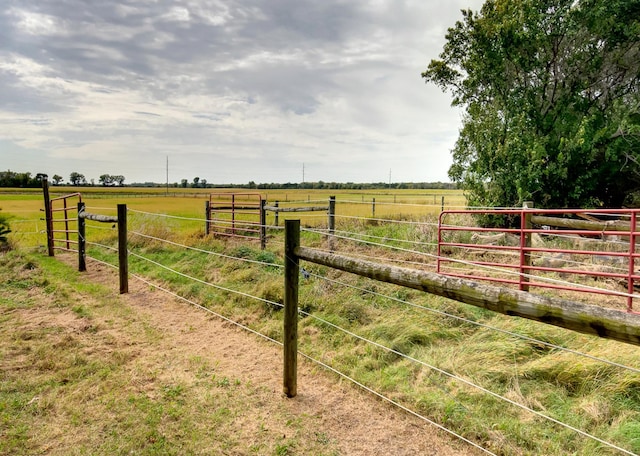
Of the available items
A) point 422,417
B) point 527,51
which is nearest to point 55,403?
point 422,417

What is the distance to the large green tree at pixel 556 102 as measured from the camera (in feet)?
30.5

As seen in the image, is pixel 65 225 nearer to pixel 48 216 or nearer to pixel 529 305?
pixel 48 216

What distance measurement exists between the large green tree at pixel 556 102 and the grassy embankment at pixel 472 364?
740 centimetres

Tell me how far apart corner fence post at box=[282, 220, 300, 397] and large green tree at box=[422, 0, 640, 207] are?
8.98 meters

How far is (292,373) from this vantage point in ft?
8.16

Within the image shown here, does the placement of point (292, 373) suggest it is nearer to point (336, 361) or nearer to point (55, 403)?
point (336, 361)

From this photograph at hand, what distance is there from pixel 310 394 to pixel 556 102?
437 inches

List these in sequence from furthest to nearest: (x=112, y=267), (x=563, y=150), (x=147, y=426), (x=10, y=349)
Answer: (x=563, y=150), (x=112, y=267), (x=10, y=349), (x=147, y=426)

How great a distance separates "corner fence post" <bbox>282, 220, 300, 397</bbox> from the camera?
2.46m

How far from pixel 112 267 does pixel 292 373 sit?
535cm

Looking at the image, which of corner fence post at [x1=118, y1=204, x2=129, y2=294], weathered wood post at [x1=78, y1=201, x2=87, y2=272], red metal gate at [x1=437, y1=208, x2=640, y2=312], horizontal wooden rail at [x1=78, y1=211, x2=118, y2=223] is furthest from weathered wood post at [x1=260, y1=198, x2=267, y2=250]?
red metal gate at [x1=437, y1=208, x2=640, y2=312]

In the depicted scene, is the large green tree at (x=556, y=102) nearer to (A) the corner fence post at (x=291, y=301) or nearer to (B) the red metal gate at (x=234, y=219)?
(B) the red metal gate at (x=234, y=219)

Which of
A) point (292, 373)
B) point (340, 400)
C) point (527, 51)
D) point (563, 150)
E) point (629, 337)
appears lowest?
point (340, 400)

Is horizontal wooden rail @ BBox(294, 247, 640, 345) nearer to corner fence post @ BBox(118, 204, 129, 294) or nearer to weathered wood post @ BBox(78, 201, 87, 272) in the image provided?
corner fence post @ BBox(118, 204, 129, 294)
